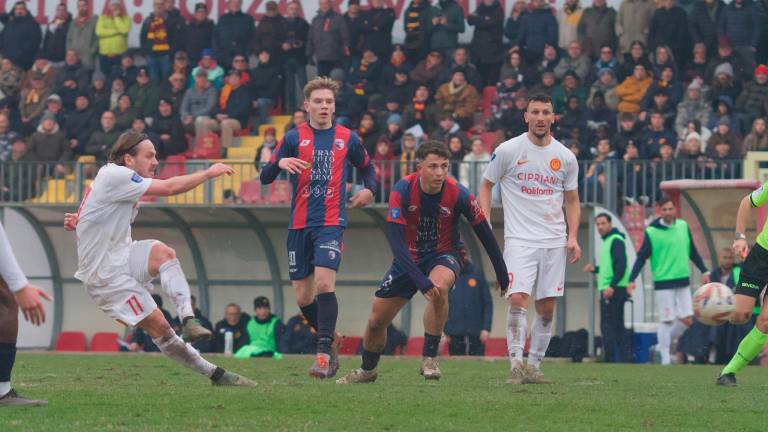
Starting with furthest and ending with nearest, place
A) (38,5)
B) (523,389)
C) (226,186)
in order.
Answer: (38,5) → (226,186) → (523,389)

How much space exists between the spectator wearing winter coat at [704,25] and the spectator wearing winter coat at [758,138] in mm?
3169

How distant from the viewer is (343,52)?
26.6 meters

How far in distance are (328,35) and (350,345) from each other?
563cm

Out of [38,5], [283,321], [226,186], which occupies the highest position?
[38,5]

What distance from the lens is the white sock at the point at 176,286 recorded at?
34.8 feet

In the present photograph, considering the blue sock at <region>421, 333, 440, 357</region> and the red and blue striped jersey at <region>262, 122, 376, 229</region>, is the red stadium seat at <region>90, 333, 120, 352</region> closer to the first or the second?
the red and blue striped jersey at <region>262, 122, 376, 229</region>

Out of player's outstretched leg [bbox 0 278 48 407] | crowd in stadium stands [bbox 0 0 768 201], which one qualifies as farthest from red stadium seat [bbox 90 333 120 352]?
player's outstretched leg [bbox 0 278 48 407]

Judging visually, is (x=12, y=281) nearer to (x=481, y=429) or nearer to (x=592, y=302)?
(x=481, y=429)

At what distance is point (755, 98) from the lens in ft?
76.1

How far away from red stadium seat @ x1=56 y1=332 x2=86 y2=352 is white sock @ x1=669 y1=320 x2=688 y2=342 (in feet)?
32.5

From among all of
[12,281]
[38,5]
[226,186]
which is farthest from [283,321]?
[12,281]

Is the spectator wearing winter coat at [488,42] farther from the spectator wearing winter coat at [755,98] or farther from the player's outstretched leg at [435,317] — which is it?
the player's outstretched leg at [435,317]

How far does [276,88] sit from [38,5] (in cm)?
621

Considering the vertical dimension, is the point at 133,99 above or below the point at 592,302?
above
